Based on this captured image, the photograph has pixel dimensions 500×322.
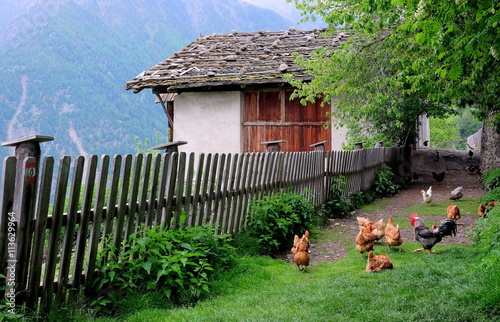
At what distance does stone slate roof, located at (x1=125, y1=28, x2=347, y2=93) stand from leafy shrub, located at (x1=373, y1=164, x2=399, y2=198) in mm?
3745

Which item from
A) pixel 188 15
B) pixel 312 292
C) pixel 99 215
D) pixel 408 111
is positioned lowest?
pixel 312 292

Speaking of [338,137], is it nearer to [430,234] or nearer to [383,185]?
[383,185]

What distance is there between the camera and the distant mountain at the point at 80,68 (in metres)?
52.2

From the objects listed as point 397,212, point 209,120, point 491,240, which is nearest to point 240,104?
point 209,120

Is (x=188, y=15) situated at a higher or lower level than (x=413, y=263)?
higher

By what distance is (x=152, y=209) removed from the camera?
5.15 meters

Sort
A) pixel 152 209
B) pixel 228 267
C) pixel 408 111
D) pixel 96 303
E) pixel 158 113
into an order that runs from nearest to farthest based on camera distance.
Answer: pixel 96 303
pixel 152 209
pixel 228 267
pixel 408 111
pixel 158 113

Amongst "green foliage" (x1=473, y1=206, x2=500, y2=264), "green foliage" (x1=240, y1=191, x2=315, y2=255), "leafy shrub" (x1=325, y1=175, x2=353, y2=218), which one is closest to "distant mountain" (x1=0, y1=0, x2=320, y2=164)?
"leafy shrub" (x1=325, y1=175, x2=353, y2=218)

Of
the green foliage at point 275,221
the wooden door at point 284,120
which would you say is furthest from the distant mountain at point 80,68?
the green foliage at point 275,221

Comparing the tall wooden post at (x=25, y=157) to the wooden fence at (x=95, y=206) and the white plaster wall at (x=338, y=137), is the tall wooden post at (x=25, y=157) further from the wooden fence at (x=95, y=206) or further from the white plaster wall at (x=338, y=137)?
the white plaster wall at (x=338, y=137)

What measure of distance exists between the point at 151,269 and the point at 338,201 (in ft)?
23.2

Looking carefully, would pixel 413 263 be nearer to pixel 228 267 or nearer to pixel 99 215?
pixel 228 267

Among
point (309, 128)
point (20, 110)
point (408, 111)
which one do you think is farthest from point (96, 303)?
point (20, 110)

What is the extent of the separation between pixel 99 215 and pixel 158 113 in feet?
198
